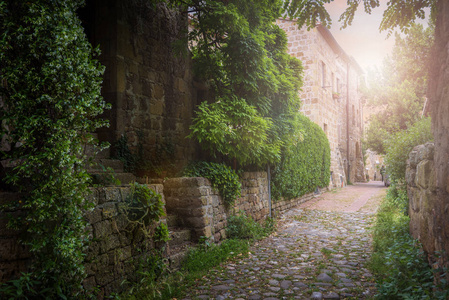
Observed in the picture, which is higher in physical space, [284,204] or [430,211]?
[430,211]

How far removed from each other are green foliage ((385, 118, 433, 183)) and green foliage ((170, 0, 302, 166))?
3.36m

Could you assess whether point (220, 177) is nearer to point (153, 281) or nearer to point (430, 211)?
point (153, 281)

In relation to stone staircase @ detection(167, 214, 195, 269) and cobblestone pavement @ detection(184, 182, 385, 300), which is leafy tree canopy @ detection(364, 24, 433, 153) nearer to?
cobblestone pavement @ detection(184, 182, 385, 300)

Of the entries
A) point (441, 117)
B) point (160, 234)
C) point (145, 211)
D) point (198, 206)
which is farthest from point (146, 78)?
point (441, 117)

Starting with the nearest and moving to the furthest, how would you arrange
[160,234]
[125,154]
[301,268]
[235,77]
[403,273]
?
[403,273] → [160,234] → [301,268] → [125,154] → [235,77]

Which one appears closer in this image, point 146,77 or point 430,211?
point 430,211

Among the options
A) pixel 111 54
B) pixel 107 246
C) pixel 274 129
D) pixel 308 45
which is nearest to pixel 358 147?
pixel 308 45

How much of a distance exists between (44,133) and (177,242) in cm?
275

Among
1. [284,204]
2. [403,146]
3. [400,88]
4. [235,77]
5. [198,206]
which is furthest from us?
[400,88]

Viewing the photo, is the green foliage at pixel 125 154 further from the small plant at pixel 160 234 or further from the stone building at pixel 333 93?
the stone building at pixel 333 93

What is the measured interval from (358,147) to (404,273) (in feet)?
76.2

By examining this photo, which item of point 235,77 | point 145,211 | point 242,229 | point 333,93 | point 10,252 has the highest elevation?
point 333,93

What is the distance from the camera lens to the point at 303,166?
11992 mm

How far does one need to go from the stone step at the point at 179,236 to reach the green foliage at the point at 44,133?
1.95 meters
